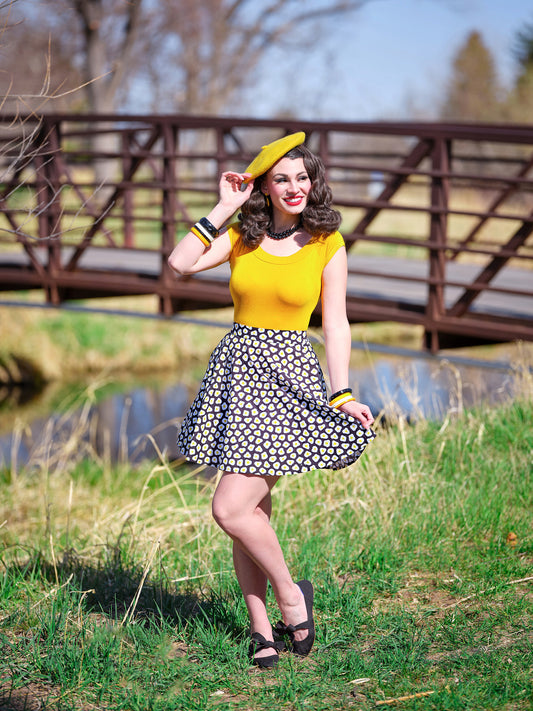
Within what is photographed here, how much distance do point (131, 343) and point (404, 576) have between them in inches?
419

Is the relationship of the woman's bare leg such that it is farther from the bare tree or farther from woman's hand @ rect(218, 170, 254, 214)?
the bare tree

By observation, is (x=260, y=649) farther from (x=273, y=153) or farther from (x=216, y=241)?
(x=273, y=153)

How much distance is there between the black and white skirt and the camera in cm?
281

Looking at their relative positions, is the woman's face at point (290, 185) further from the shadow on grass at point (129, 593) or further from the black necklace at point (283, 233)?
the shadow on grass at point (129, 593)

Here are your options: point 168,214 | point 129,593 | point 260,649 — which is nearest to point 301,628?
point 260,649

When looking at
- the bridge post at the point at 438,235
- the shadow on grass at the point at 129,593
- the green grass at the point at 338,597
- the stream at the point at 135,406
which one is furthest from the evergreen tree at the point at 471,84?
the shadow on grass at the point at 129,593

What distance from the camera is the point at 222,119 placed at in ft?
24.9

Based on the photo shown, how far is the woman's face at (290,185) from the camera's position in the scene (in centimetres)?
293

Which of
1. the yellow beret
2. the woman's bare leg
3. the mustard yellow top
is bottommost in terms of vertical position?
the woman's bare leg

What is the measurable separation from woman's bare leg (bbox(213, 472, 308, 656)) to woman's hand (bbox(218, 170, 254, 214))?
3.08 feet

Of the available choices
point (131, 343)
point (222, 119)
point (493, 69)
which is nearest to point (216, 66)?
point (131, 343)

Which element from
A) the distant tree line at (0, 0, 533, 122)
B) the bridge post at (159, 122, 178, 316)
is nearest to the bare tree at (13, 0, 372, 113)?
the distant tree line at (0, 0, 533, 122)

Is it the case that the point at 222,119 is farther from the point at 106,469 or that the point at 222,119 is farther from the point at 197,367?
the point at 197,367

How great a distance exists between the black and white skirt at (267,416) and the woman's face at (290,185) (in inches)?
17.4
